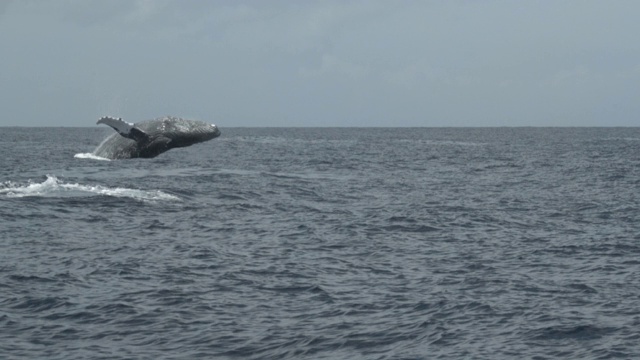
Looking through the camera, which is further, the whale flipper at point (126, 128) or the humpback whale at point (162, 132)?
the humpback whale at point (162, 132)

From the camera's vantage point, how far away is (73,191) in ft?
121

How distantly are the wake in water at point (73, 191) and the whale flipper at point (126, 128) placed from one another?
2.81m

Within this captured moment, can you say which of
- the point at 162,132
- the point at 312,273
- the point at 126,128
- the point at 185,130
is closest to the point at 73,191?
the point at 126,128

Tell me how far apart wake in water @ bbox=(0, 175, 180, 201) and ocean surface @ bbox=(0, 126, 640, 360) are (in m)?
0.12

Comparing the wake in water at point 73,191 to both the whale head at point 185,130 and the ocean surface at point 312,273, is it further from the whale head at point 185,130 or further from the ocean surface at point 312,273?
the whale head at point 185,130

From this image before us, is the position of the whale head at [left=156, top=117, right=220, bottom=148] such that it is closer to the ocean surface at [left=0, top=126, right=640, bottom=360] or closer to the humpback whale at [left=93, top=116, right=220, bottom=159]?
the humpback whale at [left=93, top=116, right=220, bottom=159]

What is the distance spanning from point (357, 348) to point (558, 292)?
254 inches

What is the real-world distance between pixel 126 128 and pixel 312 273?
13346 millimetres

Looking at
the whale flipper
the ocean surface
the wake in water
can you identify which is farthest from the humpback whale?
the wake in water

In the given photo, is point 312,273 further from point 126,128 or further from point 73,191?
point 73,191

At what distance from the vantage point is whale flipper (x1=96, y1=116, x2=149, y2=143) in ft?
106

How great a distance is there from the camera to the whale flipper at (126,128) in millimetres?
32281

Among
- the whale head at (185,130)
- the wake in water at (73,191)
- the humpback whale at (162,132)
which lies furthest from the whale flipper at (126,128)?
the wake in water at (73,191)

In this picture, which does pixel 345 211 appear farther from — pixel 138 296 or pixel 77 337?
pixel 77 337
